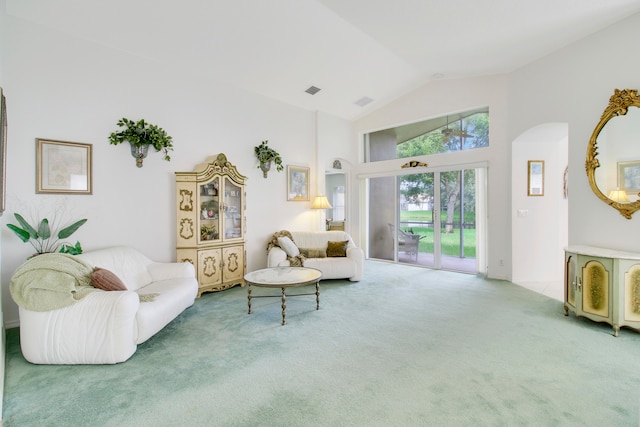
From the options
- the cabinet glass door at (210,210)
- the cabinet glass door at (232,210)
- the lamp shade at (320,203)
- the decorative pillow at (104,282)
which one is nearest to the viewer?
the decorative pillow at (104,282)

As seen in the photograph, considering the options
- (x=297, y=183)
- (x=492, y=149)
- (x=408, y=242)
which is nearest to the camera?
(x=492, y=149)

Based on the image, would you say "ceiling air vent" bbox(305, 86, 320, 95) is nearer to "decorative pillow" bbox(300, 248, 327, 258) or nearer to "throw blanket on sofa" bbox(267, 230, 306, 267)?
"throw blanket on sofa" bbox(267, 230, 306, 267)

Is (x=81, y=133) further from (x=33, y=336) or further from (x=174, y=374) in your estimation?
(x=174, y=374)

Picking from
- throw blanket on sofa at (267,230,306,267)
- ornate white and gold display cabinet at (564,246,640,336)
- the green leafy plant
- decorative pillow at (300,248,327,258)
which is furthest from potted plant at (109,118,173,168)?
ornate white and gold display cabinet at (564,246,640,336)

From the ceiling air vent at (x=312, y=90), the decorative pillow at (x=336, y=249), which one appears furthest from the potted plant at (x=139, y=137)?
the decorative pillow at (x=336, y=249)

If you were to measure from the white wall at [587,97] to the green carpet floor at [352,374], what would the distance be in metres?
1.08

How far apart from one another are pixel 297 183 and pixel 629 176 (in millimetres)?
4640

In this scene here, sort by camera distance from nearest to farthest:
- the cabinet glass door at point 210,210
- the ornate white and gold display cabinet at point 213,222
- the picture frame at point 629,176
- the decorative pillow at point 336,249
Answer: the picture frame at point 629,176, the ornate white and gold display cabinet at point 213,222, the cabinet glass door at point 210,210, the decorative pillow at point 336,249

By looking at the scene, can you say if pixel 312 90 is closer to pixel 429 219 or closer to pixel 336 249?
pixel 336 249

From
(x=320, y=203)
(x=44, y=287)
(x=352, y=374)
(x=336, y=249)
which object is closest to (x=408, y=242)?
(x=336, y=249)

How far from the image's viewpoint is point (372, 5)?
3502 mm

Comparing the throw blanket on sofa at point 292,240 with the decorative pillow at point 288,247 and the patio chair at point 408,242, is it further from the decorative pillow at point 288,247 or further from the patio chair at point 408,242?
the patio chair at point 408,242

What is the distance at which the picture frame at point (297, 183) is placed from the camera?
5864 millimetres

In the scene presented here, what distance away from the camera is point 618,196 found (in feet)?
11.1
